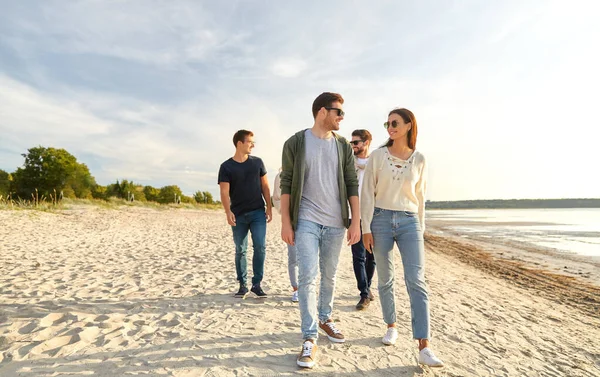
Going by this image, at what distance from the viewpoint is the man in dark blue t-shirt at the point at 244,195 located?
16.3 feet

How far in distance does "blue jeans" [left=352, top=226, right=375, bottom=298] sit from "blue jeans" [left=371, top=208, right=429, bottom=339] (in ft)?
3.49

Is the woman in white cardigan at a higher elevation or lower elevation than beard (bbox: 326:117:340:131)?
lower

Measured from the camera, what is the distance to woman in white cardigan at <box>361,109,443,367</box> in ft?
10.3

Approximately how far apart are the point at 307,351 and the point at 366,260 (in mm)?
2232

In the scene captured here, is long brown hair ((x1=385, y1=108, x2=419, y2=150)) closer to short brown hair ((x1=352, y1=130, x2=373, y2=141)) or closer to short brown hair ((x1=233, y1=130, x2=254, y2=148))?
short brown hair ((x1=352, y1=130, x2=373, y2=141))

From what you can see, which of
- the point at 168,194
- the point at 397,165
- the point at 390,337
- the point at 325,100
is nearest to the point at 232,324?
the point at 390,337

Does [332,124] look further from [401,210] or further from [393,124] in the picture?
[401,210]

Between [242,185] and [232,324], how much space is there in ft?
5.88

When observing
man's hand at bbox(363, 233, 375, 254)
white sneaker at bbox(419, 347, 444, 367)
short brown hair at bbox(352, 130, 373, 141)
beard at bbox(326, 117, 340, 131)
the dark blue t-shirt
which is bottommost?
white sneaker at bbox(419, 347, 444, 367)

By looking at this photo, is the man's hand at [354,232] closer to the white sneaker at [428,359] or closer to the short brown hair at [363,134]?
the white sneaker at [428,359]

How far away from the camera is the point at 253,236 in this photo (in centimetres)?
502

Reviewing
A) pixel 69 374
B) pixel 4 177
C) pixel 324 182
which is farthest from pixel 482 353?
pixel 4 177

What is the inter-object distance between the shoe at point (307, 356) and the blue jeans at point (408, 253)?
0.89 meters

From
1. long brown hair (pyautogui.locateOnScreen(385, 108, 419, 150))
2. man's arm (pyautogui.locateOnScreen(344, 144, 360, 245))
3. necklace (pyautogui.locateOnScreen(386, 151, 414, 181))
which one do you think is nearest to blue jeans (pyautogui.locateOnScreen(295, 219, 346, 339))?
man's arm (pyautogui.locateOnScreen(344, 144, 360, 245))
